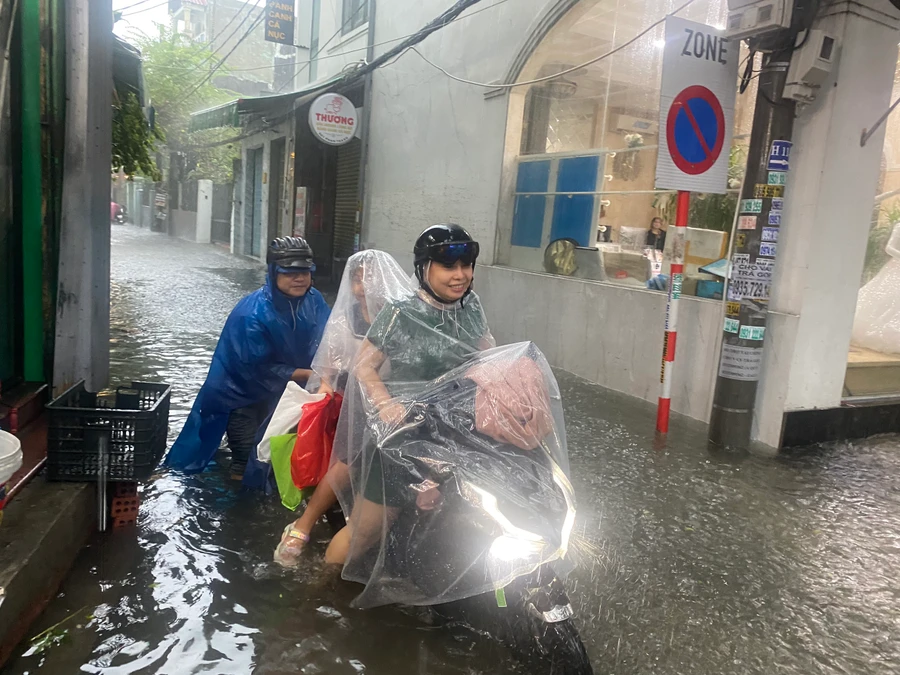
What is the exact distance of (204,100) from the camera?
27.3m

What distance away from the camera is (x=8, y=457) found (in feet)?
7.29

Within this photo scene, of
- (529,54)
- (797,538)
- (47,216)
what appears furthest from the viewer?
(529,54)

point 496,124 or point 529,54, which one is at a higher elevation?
point 529,54

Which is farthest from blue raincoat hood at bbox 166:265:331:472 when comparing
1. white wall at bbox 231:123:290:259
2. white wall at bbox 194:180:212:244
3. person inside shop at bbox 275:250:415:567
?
white wall at bbox 194:180:212:244

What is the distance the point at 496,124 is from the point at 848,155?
4.58 metres

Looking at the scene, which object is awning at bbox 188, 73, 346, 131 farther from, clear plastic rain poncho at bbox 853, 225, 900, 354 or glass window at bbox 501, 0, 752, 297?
clear plastic rain poncho at bbox 853, 225, 900, 354

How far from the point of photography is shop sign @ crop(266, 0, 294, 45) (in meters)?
16.1

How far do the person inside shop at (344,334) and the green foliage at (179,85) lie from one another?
2234 cm

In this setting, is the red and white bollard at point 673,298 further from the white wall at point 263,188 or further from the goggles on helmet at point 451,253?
the white wall at point 263,188

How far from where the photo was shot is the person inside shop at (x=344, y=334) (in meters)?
2.97

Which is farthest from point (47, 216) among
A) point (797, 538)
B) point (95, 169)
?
point (797, 538)

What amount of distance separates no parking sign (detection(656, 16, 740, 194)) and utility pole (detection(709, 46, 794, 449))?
0.73 feet

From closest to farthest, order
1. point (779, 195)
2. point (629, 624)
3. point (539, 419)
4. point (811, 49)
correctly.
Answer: point (539, 419)
point (629, 624)
point (811, 49)
point (779, 195)

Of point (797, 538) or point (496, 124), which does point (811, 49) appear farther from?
point (496, 124)
